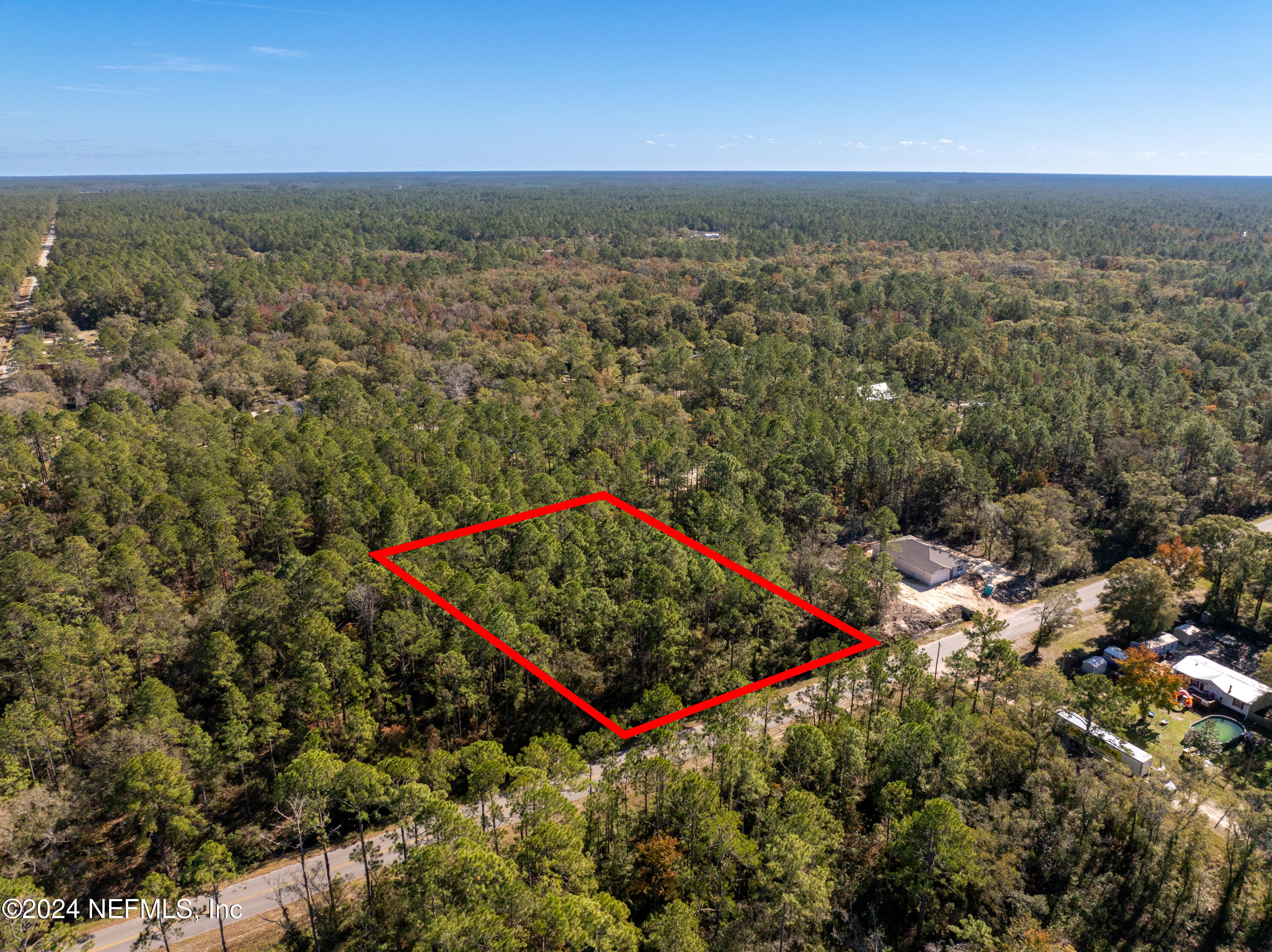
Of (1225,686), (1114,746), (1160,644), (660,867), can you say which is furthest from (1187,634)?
(660,867)

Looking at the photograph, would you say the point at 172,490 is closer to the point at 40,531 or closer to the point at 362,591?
the point at 40,531

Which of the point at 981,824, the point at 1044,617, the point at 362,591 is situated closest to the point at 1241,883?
the point at 981,824

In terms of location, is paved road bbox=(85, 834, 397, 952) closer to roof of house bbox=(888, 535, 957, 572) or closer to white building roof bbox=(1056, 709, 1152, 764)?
white building roof bbox=(1056, 709, 1152, 764)

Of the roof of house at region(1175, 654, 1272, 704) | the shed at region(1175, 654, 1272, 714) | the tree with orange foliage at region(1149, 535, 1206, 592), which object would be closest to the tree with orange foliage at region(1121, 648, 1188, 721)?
the shed at region(1175, 654, 1272, 714)

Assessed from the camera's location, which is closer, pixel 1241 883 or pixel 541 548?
pixel 1241 883

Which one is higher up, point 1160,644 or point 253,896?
point 1160,644

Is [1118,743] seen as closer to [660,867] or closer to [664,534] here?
[660,867]

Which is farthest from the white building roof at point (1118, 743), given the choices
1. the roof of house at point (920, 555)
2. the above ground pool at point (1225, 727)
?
the roof of house at point (920, 555)
